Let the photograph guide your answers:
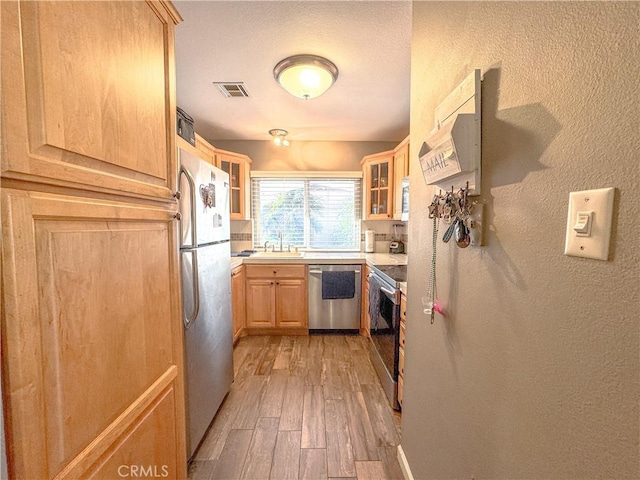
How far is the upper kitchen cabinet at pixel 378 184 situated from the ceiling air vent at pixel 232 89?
168 centimetres

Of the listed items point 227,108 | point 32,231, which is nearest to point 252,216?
point 227,108

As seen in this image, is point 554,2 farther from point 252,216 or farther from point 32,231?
point 252,216

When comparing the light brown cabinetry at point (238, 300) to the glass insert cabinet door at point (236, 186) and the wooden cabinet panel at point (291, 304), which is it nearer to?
the wooden cabinet panel at point (291, 304)

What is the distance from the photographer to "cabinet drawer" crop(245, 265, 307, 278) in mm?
3070

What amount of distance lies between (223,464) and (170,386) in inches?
32.0

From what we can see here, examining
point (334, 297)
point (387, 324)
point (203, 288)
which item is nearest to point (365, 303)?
point (334, 297)

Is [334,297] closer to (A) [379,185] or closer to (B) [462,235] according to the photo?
(A) [379,185]

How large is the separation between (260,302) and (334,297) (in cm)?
89

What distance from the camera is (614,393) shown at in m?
0.42

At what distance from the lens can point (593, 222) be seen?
435 millimetres

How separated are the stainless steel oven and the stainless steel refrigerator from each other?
1.23 metres

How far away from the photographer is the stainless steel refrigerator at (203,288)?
139 cm

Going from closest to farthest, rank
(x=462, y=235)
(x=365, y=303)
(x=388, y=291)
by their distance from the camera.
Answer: (x=462, y=235), (x=388, y=291), (x=365, y=303)

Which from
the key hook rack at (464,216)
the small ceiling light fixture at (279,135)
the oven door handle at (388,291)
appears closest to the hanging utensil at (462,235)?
the key hook rack at (464,216)
